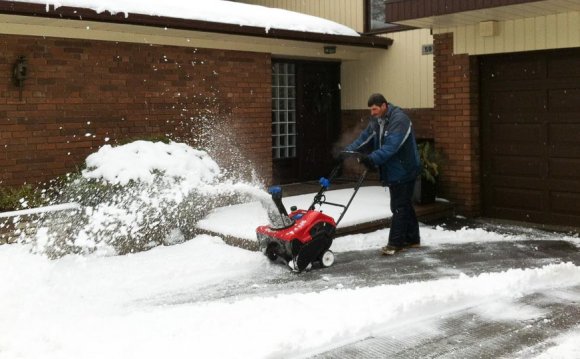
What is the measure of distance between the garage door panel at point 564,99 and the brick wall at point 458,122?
118 cm

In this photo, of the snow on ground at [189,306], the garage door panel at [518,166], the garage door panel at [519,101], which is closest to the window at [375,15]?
the garage door panel at [519,101]

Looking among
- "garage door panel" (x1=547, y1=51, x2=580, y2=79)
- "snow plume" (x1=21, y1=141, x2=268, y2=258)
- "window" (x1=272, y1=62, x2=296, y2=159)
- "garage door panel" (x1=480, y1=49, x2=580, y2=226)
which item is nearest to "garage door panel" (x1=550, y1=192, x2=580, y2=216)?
"garage door panel" (x1=480, y1=49, x2=580, y2=226)

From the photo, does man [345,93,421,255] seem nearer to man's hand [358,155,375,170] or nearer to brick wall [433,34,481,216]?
man's hand [358,155,375,170]

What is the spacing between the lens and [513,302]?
18.6 ft

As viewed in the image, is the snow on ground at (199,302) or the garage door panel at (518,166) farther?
the garage door panel at (518,166)

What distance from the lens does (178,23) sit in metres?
9.32

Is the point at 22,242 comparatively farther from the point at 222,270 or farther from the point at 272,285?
the point at 272,285

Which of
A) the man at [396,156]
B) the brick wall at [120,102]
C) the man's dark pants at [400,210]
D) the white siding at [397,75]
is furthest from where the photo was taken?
the white siding at [397,75]

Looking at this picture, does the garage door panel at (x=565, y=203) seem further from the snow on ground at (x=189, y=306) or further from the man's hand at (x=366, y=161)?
the man's hand at (x=366, y=161)

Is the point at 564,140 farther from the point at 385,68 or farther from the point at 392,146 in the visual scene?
the point at 385,68

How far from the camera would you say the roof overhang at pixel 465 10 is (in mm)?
8053

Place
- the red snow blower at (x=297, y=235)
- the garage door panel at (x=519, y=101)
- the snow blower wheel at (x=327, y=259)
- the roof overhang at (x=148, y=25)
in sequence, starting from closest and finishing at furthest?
the red snow blower at (x=297, y=235), the snow blower wheel at (x=327, y=259), the roof overhang at (x=148, y=25), the garage door panel at (x=519, y=101)

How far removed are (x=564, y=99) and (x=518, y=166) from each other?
3.97ft

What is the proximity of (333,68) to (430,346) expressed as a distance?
9.82 m
